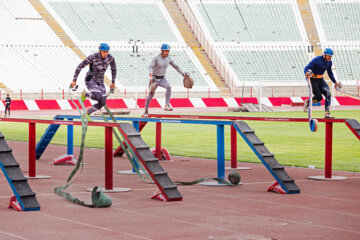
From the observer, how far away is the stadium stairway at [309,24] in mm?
60125

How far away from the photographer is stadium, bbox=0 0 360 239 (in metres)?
8.66

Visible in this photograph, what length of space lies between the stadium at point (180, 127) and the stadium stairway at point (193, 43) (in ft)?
0.36

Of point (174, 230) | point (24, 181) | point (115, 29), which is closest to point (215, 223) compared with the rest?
point (174, 230)

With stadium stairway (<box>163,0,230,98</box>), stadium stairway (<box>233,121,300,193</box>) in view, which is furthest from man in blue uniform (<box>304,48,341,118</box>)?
stadium stairway (<box>163,0,230,98</box>)

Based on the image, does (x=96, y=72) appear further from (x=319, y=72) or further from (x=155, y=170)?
(x=155, y=170)

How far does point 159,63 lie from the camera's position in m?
17.5

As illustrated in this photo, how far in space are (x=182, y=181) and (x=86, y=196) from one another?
2435mm

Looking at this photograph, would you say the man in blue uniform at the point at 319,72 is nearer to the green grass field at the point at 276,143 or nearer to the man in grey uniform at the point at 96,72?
the green grass field at the point at 276,143

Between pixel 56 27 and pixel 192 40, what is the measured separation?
11.5 metres

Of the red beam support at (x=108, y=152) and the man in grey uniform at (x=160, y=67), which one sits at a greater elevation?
the man in grey uniform at (x=160, y=67)

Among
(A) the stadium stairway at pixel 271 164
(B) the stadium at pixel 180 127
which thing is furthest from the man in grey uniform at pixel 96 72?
(A) the stadium stairway at pixel 271 164

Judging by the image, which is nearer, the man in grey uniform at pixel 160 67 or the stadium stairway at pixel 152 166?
the stadium stairway at pixel 152 166

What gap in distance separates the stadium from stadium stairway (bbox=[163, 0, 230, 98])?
11 cm

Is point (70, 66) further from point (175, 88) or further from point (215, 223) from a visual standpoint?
point (215, 223)
